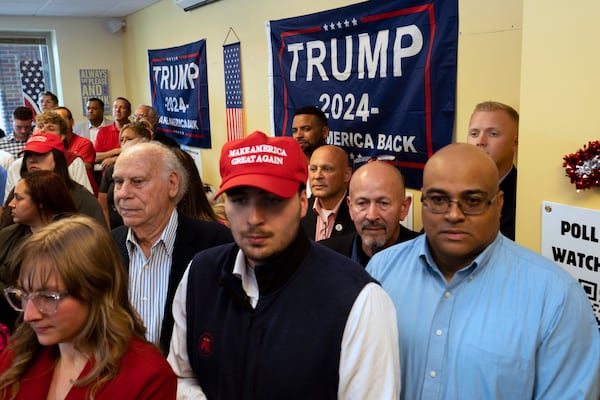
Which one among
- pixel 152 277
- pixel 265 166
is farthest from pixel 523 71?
pixel 152 277

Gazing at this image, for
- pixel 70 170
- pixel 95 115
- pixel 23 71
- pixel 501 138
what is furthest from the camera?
pixel 23 71

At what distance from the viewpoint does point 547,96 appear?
1.81 m

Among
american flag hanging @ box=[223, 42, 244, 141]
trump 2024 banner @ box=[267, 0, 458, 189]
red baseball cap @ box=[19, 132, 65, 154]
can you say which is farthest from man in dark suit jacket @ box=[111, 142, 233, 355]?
american flag hanging @ box=[223, 42, 244, 141]

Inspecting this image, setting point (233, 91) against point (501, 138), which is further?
point (233, 91)

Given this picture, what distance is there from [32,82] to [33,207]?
6724 mm

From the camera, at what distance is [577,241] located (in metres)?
1.78

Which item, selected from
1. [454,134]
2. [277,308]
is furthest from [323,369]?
[454,134]

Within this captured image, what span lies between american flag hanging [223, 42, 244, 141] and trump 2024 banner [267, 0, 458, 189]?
39.2 inches

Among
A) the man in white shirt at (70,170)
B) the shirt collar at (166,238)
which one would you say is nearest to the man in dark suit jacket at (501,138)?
the shirt collar at (166,238)

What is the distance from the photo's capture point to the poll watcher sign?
1729mm

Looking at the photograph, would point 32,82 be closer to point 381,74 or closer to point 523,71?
point 381,74

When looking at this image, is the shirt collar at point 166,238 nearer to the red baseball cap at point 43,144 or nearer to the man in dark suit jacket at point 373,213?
the man in dark suit jacket at point 373,213

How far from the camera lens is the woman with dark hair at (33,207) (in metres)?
2.45

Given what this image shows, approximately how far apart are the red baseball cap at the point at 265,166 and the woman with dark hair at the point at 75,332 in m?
0.40
